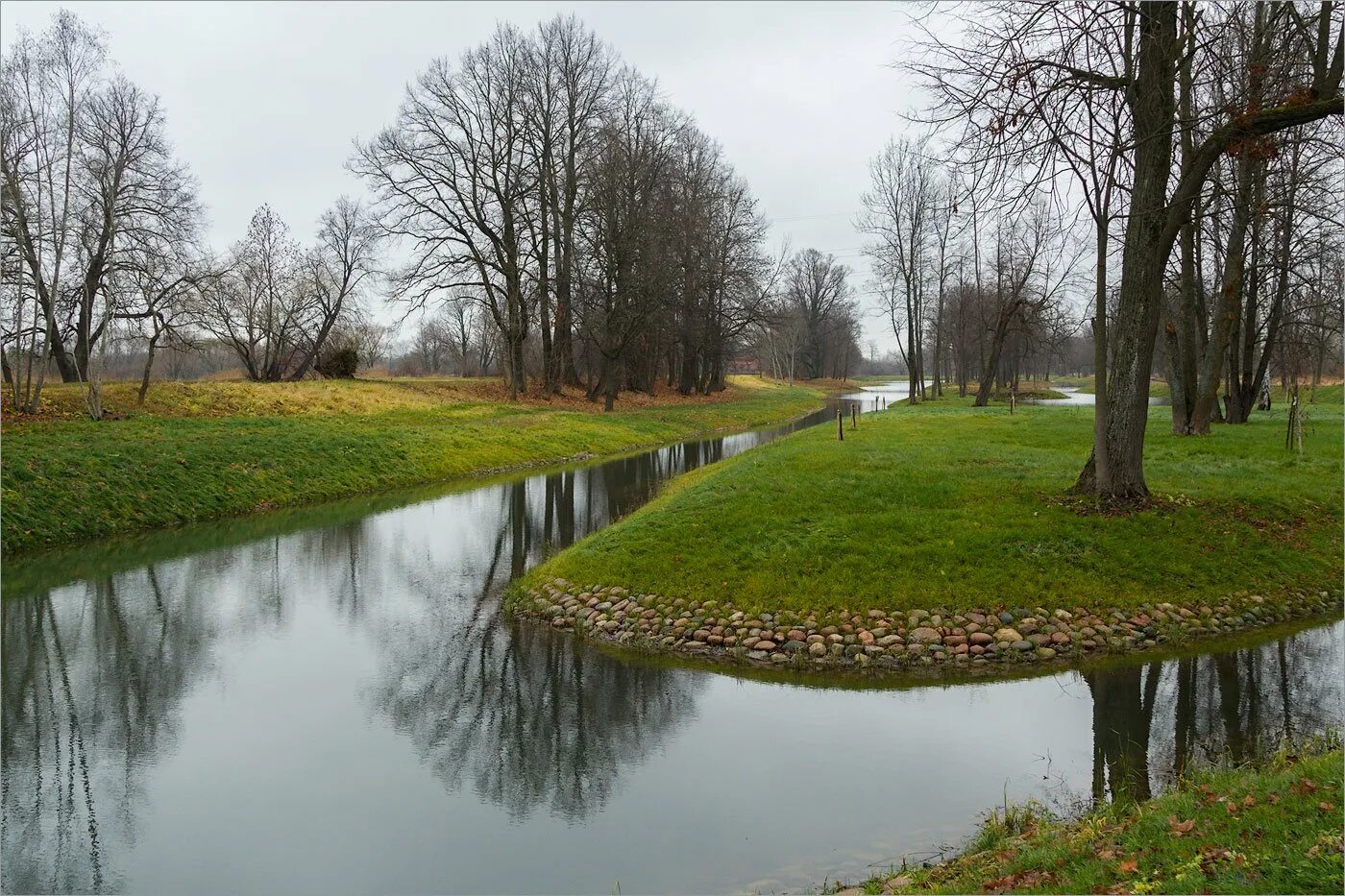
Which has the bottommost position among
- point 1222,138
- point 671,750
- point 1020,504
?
point 671,750

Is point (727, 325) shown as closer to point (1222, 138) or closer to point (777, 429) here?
point (777, 429)

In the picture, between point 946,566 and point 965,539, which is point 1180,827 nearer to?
point 946,566

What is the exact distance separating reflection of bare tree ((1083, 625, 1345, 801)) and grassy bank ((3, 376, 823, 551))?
56.8ft

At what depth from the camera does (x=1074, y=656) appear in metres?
9.88

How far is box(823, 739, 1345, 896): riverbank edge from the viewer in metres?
4.23

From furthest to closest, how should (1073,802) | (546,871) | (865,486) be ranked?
(865,486)
(1073,802)
(546,871)

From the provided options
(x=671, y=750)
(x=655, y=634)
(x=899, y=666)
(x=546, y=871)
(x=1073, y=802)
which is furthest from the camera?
(x=655, y=634)

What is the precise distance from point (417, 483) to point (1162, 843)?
73.0 ft

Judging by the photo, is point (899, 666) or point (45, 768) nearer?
point (45, 768)

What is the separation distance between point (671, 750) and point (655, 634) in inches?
112

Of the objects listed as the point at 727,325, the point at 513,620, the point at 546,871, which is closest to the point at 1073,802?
the point at 546,871

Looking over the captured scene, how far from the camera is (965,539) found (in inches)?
469

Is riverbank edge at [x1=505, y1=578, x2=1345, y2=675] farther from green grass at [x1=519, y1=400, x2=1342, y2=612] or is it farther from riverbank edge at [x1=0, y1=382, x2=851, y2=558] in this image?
riverbank edge at [x1=0, y1=382, x2=851, y2=558]

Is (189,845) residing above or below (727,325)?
below
